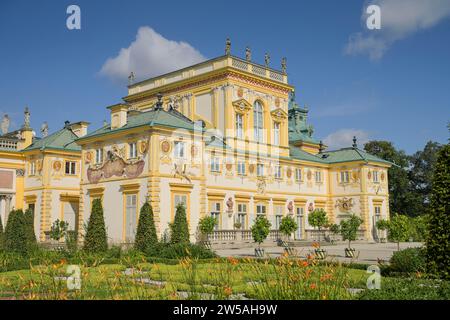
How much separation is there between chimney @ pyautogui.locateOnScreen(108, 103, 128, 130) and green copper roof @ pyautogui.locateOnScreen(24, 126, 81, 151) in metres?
7.79

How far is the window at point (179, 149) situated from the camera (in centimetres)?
2800

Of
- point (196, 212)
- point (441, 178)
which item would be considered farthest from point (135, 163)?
point (441, 178)

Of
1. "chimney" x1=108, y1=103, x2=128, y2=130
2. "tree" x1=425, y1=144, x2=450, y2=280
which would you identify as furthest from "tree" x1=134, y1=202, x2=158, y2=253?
"tree" x1=425, y1=144, x2=450, y2=280

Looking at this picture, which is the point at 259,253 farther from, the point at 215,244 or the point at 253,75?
the point at 253,75

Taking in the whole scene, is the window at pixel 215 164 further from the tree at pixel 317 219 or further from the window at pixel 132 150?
the tree at pixel 317 219

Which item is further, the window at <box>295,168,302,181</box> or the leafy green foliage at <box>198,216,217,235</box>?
the window at <box>295,168,302,181</box>

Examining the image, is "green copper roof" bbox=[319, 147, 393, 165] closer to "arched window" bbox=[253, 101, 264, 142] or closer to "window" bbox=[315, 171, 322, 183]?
"window" bbox=[315, 171, 322, 183]

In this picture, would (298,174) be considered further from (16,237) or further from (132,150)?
(16,237)

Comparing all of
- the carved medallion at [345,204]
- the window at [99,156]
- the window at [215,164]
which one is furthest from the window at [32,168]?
the carved medallion at [345,204]

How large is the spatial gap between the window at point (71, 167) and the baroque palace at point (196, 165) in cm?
13

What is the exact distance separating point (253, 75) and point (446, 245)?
95.9 feet

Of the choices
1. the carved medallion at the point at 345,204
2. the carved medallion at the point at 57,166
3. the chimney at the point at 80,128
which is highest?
the chimney at the point at 80,128

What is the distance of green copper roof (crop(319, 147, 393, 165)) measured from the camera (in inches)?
1718

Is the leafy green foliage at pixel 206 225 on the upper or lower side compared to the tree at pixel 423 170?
lower
